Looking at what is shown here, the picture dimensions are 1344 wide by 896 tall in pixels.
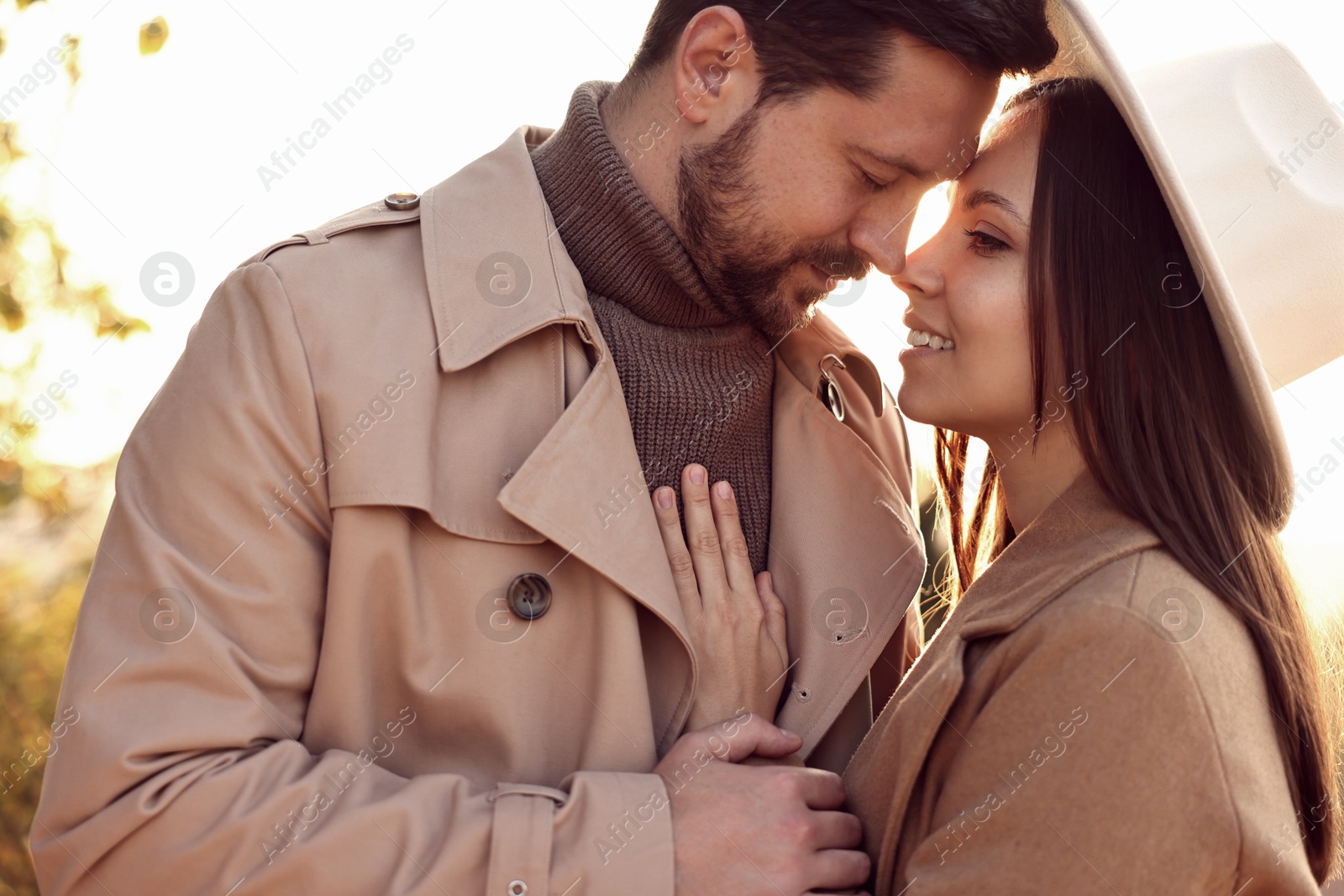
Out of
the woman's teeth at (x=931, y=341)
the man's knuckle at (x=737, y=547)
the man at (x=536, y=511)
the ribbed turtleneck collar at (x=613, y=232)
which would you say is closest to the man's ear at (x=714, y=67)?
the man at (x=536, y=511)

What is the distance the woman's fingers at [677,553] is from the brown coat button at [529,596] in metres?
0.26

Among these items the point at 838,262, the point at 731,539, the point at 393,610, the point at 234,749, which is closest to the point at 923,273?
the point at 838,262

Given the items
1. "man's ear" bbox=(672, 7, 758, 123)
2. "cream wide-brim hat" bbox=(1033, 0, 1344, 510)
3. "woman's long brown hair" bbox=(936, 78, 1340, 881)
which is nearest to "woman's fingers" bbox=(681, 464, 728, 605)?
"woman's long brown hair" bbox=(936, 78, 1340, 881)

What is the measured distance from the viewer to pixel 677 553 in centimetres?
211

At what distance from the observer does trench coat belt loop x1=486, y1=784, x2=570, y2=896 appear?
169cm

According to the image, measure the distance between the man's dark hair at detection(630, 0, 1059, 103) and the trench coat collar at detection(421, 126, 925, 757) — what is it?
1.80 ft

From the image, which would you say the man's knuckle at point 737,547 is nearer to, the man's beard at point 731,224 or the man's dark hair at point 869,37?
the man's beard at point 731,224

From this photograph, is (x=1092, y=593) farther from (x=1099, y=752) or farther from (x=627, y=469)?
(x=627, y=469)

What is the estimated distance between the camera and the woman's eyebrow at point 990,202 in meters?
2.11

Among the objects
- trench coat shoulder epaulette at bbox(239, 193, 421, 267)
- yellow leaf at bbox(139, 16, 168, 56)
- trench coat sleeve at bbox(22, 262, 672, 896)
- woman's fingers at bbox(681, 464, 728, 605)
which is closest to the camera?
trench coat sleeve at bbox(22, 262, 672, 896)

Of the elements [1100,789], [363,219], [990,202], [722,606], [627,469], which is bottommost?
[1100,789]

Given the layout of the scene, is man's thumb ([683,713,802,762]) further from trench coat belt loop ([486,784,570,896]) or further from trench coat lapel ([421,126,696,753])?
trench coat belt loop ([486,784,570,896])

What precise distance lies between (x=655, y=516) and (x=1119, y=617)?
839 millimetres

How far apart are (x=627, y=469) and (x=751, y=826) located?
65cm
